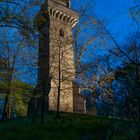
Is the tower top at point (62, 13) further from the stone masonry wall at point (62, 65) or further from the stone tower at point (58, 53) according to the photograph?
the stone masonry wall at point (62, 65)

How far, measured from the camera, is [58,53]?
27250 millimetres

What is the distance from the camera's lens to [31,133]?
1247cm

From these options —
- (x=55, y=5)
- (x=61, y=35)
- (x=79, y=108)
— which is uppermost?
(x=55, y=5)

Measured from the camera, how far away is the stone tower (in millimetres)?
26009

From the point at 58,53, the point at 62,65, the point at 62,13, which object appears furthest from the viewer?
the point at 62,13

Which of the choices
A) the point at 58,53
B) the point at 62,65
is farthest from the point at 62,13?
the point at 58,53

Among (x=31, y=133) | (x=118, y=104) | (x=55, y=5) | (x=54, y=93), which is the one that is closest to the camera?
(x=118, y=104)

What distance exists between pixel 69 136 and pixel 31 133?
5.89ft

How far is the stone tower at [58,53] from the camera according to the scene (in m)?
26.0

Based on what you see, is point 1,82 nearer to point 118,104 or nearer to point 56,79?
point 56,79

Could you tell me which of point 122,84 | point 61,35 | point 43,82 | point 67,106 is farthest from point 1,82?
point 122,84

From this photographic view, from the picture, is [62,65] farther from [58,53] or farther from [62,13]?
[62,13]

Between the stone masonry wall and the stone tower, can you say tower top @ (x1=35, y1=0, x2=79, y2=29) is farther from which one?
the stone masonry wall

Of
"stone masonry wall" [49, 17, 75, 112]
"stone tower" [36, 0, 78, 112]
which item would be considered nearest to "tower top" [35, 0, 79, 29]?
"stone tower" [36, 0, 78, 112]
